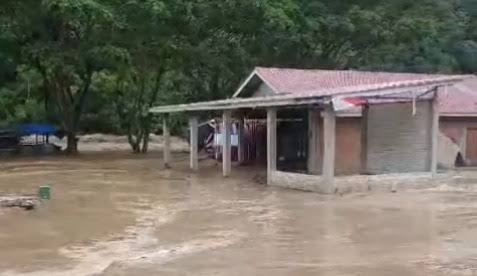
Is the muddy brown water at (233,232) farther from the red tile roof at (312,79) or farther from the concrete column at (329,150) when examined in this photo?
the red tile roof at (312,79)

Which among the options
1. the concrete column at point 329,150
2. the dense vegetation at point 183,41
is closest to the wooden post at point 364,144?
the concrete column at point 329,150

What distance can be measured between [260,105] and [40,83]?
2534 centimetres

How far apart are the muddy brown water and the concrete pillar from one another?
9.81 feet

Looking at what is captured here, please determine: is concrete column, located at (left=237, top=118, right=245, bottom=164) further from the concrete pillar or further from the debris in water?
the debris in water

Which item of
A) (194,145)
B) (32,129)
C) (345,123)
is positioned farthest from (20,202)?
(32,129)

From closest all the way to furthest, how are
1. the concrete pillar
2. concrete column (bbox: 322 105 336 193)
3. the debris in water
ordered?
the debris in water → concrete column (bbox: 322 105 336 193) → the concrete pillar

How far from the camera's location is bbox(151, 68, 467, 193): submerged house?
2097 cm

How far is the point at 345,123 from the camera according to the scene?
984 inches

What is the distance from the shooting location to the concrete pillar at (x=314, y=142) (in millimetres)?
25438

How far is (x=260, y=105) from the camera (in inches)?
912

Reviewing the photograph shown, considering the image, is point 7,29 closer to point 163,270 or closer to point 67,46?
point 67,46

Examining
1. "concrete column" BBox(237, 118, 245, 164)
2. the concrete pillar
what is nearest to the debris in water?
the concrete pillar

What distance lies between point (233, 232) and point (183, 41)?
24535 millimetres

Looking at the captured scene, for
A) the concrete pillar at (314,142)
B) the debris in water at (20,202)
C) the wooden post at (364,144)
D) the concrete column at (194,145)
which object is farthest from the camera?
the concrete column at (194,145)
